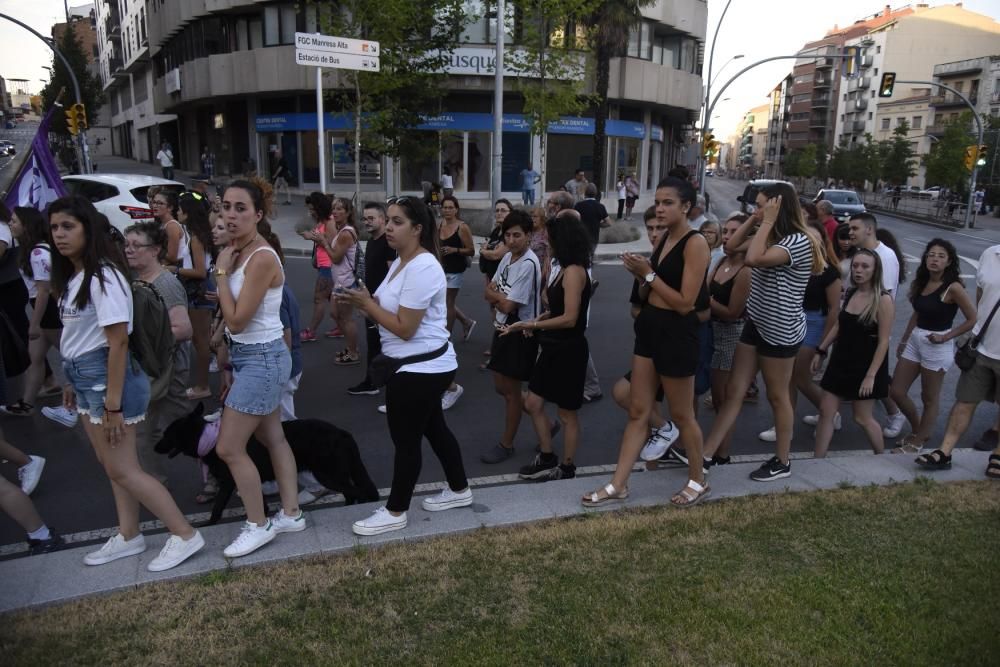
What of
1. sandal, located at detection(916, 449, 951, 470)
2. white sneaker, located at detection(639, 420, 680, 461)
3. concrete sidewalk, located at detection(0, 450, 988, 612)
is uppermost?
white sneaker, located at detection(639, 420, 680, 461)

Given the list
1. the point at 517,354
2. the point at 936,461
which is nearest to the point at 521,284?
the point at 517,354

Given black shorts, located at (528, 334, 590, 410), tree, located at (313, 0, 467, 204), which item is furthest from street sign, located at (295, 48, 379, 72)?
black shorts, located at (528, 334, 590, 410)

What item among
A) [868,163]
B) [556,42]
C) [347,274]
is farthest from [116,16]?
[347,274]

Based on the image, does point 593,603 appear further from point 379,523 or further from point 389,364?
point 389,364

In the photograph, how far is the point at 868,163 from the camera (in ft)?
188

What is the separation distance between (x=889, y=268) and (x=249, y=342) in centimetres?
456

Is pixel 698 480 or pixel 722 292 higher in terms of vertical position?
pixel 722 292

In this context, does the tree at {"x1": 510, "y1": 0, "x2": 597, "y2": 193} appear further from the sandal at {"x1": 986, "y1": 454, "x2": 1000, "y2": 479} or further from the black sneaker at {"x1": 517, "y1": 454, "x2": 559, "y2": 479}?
the sandal at {"x1": 986, "y1": 454, "x2": 1000, "y2": 479}

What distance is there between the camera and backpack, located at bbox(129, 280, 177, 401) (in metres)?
3.46

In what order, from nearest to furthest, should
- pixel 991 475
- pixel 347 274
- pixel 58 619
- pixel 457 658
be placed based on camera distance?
pixel 457 658, pixel 58 619, pixel 991 475, pixel 347 274

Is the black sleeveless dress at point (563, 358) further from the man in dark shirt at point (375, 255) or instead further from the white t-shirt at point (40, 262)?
the white t-shirt at point (40, 262)

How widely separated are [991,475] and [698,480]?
6.73 feet

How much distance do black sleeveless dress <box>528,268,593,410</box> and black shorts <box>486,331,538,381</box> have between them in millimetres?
231

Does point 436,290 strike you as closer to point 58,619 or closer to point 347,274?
point 58,619
